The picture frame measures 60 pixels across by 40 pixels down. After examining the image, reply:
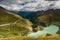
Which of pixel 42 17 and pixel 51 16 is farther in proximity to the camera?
pixel 51 16

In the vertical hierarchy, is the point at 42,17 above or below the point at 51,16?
below

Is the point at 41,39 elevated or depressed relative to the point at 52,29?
depressed

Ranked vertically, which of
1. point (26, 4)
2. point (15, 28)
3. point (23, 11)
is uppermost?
point (26, 4)

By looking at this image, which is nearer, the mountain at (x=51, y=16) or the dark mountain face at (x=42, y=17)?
the dark mountain face at (x=42, y=17)

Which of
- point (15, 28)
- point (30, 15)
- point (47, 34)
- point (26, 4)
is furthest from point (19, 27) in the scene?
point (47, 34)

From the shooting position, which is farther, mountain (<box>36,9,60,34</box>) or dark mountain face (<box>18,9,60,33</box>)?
mountain (<box>36,9,60,34</box>)

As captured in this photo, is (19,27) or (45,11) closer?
(19,27)

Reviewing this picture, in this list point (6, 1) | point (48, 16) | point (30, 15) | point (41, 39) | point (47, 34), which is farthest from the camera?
point (48, 16)

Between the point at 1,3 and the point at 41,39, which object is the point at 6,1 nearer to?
the point at 1,3

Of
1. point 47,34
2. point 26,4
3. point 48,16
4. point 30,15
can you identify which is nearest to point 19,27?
point 30,15

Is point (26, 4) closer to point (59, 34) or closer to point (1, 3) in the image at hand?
point (1, 3)

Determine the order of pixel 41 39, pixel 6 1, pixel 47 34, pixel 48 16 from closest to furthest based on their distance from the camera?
pixel 41 39 → pixel 47 34 → pixel 6 1 → pixel 48 16
